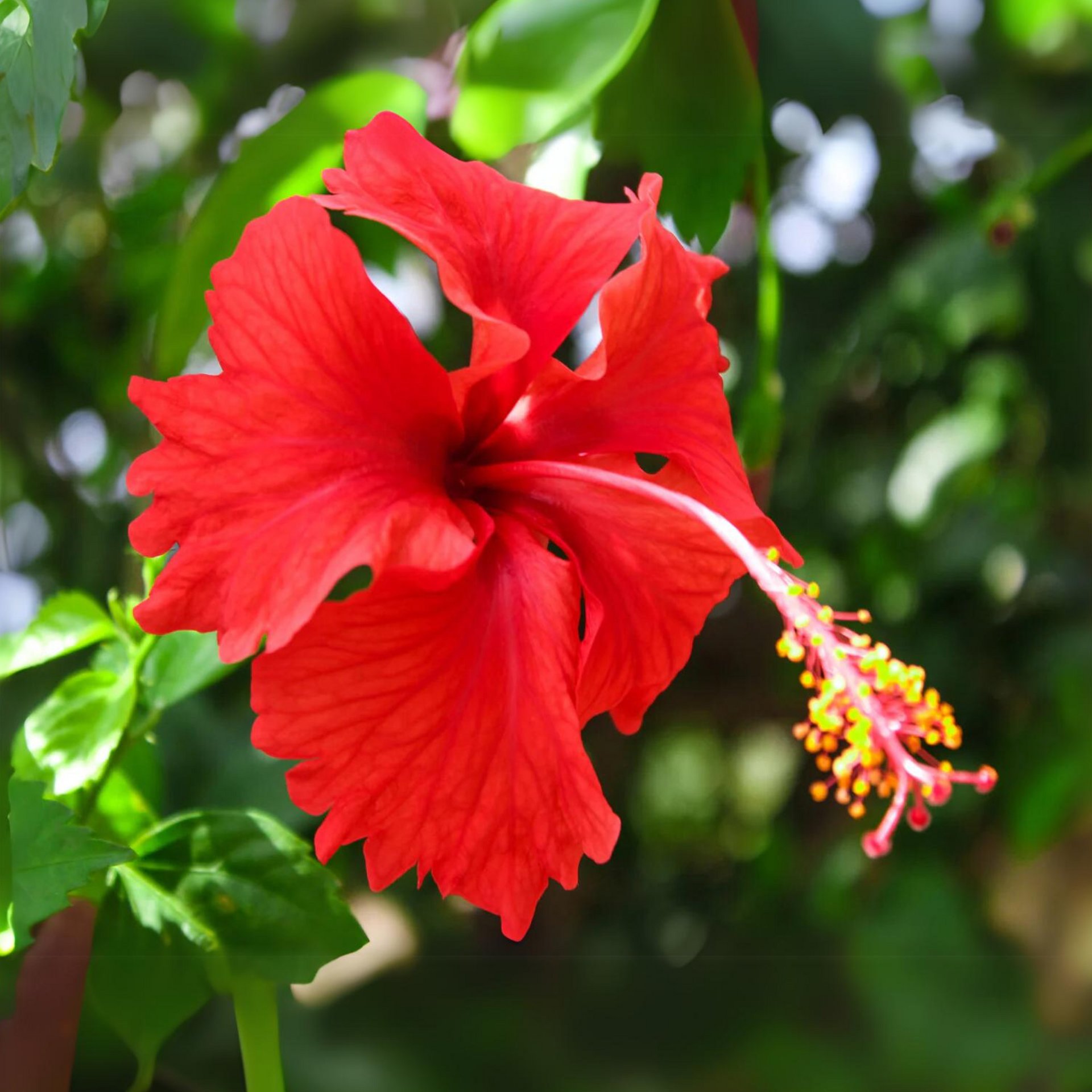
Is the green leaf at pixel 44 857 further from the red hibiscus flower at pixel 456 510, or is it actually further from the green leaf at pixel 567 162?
the green leaf at pixel 567 162

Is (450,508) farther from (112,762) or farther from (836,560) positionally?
(836,560)

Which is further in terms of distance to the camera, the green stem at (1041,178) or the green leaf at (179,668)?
the green stem at (1041,178)

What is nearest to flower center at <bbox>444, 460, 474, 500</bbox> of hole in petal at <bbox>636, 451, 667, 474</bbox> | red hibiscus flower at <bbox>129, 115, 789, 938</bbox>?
red hibiscus flower at <bbox>129, 115, 789, 938</bbox>

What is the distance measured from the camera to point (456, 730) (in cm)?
28

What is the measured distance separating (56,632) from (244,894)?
4.2 inches

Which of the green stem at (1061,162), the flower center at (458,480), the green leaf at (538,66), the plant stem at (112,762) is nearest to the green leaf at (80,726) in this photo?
the plant stem at (112,762)

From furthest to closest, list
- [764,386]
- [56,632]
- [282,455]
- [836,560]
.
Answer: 1. [836,560]
2. [764,386]
3. [56,632]
4. [282,455]

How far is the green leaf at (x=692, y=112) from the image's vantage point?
45 centimetres

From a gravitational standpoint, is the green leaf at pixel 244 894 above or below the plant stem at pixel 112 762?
below

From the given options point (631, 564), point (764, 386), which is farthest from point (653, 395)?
point (764, 386)

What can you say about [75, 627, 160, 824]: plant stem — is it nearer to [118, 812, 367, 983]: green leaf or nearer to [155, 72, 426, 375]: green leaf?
[118, 812, 367, 983]: green leaf

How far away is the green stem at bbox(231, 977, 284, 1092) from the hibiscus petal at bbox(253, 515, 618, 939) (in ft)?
0.25

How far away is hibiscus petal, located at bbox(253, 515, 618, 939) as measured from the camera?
0.27 metres

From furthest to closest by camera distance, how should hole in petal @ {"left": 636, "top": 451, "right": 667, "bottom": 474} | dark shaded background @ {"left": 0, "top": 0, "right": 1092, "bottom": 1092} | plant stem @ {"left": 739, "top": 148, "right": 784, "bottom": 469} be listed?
dark shaded background @ {"left": 0, "top": 0, "right": 1092, "bottom": 1092} → hole in petal @ {"left": 636, "top": 451, "right": 667, "bottom": 474} → plant stem @ {"left": 739, "top": 148, "right": 784, "bottom": 469}
